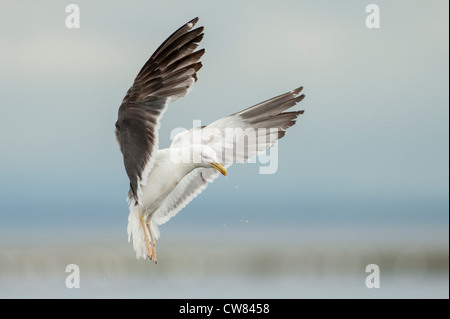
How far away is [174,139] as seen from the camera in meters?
6.50

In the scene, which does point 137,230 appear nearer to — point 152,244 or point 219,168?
point 152,244

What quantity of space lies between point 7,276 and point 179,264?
2.83 metres

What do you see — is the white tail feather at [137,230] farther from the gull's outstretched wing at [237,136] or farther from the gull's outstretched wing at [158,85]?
the gull's outstretched wing at [158,85]

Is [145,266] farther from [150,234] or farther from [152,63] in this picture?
[152,63]

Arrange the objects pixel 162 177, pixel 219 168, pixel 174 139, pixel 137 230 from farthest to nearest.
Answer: pixel 174 139 → pixel 137 230 → pixel 162 177 → pixel 219 168

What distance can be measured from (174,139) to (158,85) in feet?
2.82

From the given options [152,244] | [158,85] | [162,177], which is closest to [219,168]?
[162,177]

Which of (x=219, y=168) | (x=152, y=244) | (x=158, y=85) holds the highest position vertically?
(x=158, y=85)

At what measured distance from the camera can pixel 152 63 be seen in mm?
5719

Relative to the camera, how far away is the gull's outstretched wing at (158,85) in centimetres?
564

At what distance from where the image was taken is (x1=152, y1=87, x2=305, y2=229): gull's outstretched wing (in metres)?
6.69

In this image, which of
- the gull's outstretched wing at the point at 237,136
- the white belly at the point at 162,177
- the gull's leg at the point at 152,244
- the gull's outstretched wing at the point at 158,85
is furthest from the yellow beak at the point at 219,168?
the gull's leg at the point at 152,244

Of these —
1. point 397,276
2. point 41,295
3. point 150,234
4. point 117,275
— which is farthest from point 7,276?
point 150,234

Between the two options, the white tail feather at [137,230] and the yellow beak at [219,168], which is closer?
the yellow beak at [219,168]
